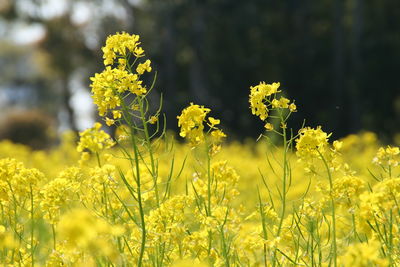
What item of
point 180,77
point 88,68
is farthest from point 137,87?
point 88,68

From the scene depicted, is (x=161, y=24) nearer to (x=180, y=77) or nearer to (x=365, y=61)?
(x=180, y=77)

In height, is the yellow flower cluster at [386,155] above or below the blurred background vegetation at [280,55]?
below

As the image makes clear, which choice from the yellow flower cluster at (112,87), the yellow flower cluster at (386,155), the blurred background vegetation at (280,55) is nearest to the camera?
the yellow flower cluster at (112,87)

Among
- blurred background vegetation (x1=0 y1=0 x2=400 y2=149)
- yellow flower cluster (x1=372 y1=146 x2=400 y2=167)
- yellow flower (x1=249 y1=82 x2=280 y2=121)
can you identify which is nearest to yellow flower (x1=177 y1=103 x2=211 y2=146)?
yellow flower (x1=249 y1=82 x2=280 y2=121)

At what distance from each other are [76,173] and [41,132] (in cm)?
1788

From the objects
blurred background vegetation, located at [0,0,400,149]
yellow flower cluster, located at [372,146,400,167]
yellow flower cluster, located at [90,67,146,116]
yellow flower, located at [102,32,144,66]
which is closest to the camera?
yellow flower cluster, located at [90,67,146,116]

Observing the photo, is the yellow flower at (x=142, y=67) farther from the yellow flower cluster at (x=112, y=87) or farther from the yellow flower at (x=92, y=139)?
the yellow flower at (x=92, y=139)

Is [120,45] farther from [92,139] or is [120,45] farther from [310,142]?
[310,142]

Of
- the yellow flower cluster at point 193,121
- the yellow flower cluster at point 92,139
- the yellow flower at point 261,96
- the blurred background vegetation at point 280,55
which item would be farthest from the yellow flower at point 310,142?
the blurred background vegetation at point 280,55

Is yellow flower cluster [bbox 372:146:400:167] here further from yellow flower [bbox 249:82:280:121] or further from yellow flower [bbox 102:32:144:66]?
yellow flower [bbox 102:32:144:66]

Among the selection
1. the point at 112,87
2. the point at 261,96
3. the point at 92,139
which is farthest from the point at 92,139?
the point at 261,96

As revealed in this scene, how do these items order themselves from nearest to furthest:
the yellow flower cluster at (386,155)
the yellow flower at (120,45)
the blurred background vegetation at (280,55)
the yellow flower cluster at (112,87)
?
1. the yellow flower cluster at (112,87)
2. the yellow flower at (120,45)
3. the yellow flower cluster at (386,155)
4. the blurred background vegetation at (280,55)

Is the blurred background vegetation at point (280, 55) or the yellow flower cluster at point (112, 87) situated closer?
the yellow flower cluster at point (112, 87)

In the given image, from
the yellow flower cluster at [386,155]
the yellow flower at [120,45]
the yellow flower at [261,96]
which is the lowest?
the yellow flower cluster at [386,155]
